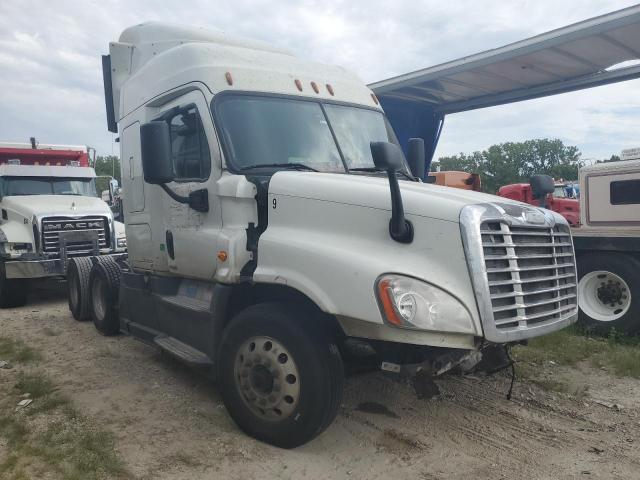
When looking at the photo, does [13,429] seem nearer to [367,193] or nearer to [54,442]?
[54,442]

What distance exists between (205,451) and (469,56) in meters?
7.02

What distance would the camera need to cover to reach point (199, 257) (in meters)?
4.60

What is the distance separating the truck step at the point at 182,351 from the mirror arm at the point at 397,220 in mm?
1902

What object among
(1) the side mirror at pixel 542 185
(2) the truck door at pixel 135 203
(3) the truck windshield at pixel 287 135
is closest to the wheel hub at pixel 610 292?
(1) the side mirror at pixel 542 185

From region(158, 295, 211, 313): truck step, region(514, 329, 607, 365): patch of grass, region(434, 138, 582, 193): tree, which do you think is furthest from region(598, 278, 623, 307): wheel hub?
region(434, 138, 582, 193): tree

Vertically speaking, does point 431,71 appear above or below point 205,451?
above

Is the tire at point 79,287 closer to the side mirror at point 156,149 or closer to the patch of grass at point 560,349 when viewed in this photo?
the side mirror at point 156,149

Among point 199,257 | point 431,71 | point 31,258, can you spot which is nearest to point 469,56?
point 431,71

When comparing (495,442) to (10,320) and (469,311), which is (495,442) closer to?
(469,311)

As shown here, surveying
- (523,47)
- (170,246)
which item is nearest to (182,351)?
(170,246)

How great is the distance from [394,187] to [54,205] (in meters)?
8.41

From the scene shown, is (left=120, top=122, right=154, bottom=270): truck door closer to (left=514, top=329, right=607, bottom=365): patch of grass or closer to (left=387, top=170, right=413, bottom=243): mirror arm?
(left=387, top=170, right=413, bottom=243): mirror arm

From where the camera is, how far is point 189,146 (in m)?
4.68

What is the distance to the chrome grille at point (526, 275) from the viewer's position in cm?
329
